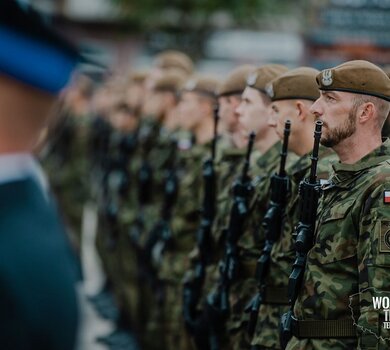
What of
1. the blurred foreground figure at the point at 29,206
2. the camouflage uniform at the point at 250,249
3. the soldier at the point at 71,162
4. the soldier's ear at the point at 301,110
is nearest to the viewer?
the blurred foreground figure at the point at 29,206

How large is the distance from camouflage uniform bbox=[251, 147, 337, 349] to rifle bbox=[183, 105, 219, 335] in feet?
3.76

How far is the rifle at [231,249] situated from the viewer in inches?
169

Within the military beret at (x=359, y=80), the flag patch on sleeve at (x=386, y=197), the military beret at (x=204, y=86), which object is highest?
the military beret at (x=204, y=86)


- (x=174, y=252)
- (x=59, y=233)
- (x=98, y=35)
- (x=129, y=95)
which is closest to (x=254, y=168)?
(x=174, y=252)

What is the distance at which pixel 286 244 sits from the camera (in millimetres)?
3725

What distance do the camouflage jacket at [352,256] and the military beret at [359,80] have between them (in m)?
0.18

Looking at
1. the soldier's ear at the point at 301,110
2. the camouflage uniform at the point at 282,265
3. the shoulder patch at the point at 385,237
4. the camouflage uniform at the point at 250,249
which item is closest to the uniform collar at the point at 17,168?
the shoulder patch at the point at 385,237

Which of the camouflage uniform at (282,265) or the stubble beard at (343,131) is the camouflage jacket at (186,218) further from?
the stubble beard at (343,131)

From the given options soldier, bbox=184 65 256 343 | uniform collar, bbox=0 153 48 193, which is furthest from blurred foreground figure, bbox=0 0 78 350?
soldier, bbox=184 65 256 343

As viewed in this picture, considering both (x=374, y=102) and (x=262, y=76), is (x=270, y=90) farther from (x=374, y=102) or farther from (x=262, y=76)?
(x=374, y=102)

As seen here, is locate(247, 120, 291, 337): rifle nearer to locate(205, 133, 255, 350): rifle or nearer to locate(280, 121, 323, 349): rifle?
locate(205, 133, 255, 350): rifle

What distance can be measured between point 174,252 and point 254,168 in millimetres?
1808

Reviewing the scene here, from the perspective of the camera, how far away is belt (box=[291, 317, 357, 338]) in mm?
3094

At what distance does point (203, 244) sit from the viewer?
5.02m
